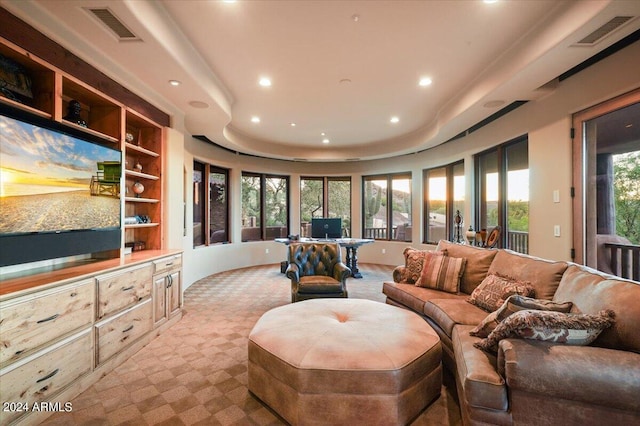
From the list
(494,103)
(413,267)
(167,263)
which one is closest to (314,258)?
(413,267)

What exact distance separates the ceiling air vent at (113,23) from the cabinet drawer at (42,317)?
191 centimetres

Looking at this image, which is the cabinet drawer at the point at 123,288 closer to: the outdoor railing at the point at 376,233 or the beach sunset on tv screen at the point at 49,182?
the beach sunset on tv screen at the point at 49,182

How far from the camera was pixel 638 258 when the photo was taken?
3045 mm

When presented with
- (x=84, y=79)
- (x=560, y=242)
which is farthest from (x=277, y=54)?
(x=560, y=242)

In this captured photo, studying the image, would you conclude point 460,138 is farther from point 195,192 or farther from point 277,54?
point 195,192

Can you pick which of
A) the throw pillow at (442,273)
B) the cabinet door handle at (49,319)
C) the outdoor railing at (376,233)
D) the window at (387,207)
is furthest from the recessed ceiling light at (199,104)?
the outdoor railing at (376,233)

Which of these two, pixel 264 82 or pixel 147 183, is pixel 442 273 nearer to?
pixel 264 82

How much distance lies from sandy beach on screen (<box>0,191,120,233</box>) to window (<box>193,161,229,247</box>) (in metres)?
3.14

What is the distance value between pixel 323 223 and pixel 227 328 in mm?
3413

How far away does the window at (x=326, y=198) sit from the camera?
8.29m

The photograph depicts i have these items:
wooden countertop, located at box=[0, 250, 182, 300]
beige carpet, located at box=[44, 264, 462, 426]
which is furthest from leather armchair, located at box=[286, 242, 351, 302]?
wooden countertop, located at box=[0, 250, 182, 300]

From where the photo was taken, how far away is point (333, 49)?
9.69 feet

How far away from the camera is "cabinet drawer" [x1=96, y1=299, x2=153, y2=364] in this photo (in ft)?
7.90

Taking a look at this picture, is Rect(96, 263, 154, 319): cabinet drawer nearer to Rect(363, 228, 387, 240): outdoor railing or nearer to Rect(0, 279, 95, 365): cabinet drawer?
Rect(0, 279, 95, 365): cabinet drawer
